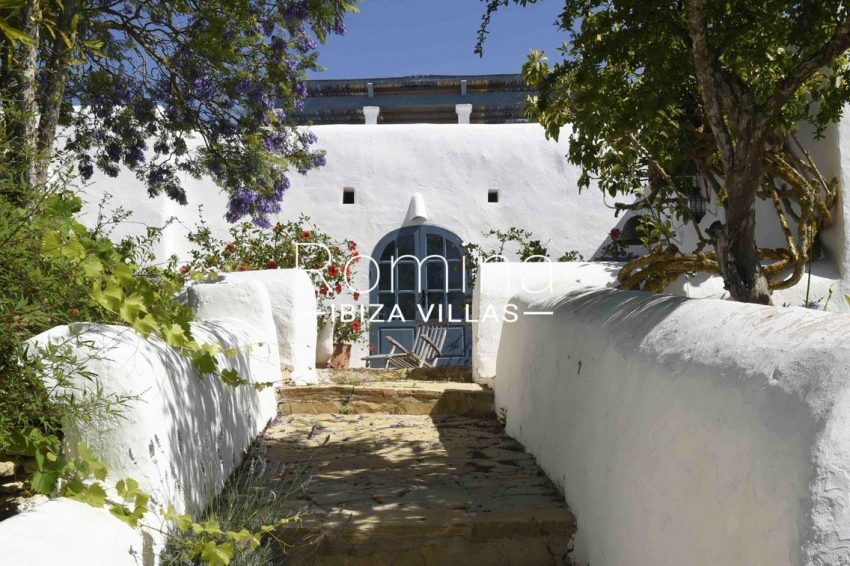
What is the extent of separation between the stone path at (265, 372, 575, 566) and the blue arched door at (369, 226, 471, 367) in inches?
152

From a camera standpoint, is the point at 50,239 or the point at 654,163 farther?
the point at 654,163

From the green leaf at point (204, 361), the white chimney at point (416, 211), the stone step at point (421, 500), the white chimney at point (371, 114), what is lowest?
the stone step at point (421, 500)

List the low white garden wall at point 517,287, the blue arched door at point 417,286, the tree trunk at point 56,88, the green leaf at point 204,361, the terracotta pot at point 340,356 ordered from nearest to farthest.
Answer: the green leaf at point 204,361
the tree trunk at point 56,88
the low white garden wall at point 517,287
the terracotta pot at point 340,356
the blue arched door at point 417,286

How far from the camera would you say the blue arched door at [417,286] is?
10656 mm

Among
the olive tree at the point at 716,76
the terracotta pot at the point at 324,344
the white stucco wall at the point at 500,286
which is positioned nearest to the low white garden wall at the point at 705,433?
the olive tree at the point at 716,76

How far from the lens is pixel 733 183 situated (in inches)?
143

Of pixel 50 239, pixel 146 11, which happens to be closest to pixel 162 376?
pixel 50 239

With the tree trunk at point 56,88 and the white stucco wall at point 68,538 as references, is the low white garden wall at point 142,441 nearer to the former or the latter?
the white stucco wall at point 68,538

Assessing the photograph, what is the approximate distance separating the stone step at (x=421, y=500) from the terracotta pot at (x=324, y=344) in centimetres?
356

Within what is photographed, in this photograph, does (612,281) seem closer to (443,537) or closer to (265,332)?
(265,332)

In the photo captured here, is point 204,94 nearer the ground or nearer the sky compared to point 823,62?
nearer the sky

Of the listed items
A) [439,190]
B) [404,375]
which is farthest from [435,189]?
[404,375]

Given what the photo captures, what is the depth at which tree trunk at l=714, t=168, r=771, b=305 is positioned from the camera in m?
3.63

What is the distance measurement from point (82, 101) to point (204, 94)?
1.26 m
